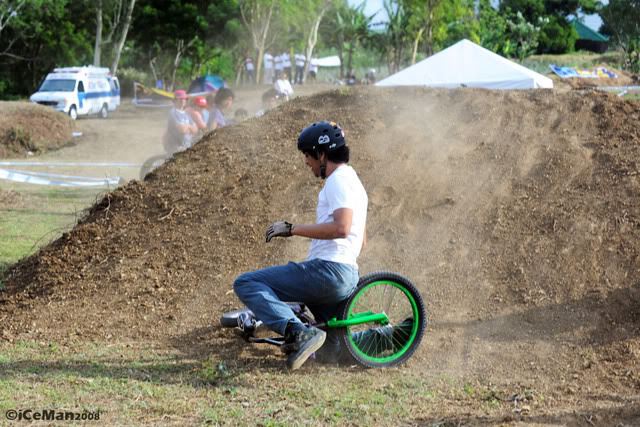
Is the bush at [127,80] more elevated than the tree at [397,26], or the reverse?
the tree at [397,26]

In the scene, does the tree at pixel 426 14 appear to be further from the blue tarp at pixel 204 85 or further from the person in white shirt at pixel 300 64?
the blue tarp at pixel 204 85

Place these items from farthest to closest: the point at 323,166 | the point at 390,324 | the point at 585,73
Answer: the point at 585,73 < the point at 390,324 < the point at 323,166

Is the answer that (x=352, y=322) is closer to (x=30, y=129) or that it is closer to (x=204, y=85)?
(x=30, y=129)

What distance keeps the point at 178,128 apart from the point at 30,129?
15.0 m

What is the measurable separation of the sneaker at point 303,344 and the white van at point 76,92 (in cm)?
3001

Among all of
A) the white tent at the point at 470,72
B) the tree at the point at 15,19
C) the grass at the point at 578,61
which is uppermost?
the tree at the point at 15,19

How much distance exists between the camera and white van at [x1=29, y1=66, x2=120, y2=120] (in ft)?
110

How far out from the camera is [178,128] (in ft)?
39.8

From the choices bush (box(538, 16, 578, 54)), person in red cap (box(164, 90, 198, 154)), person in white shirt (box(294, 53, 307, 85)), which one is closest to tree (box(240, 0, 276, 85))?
person in white shirt (box(294, 53, 307, 85))

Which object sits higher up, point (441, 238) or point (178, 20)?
point (178, 20)

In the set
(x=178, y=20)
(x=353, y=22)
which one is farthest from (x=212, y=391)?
(x=353, y=22)

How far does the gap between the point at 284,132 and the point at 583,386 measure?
5.53m

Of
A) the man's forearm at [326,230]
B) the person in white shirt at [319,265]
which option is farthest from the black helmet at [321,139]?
the man's forearm at [326,230]

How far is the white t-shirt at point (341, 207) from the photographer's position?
16.4 ft
